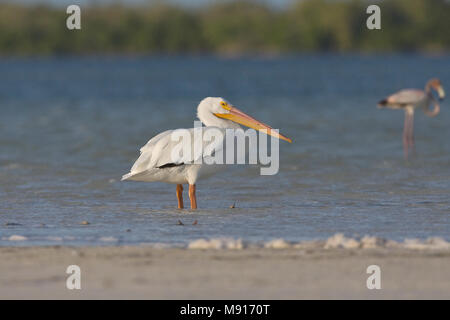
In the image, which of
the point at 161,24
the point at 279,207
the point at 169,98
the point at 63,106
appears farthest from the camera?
the point at 161,24

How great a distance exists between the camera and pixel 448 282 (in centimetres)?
519

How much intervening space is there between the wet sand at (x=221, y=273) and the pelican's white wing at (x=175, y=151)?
6.23 ft

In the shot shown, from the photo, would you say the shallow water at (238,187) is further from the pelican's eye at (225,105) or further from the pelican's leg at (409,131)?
the pelican's eye at (225,105)

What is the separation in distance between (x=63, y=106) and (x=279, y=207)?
1991 centimetres

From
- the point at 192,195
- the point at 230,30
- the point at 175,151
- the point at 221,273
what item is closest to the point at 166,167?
the point at 175,151

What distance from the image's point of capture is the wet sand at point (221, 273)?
5016mm

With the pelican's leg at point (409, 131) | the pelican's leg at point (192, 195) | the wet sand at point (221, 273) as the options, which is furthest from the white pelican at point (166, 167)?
the pelican's leg at point (409, 131)

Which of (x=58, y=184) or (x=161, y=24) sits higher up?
(x=161, y=24)

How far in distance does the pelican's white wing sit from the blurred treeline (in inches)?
3410

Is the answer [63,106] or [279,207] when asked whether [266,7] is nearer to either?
[63,106]

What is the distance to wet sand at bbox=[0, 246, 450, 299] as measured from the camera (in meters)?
5.02

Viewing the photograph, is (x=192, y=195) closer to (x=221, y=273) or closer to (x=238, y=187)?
(x=238, y=187)

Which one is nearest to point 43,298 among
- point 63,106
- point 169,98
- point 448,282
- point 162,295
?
point 162,295

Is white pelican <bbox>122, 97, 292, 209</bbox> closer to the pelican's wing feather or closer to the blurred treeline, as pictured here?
the pelican's wing feather
